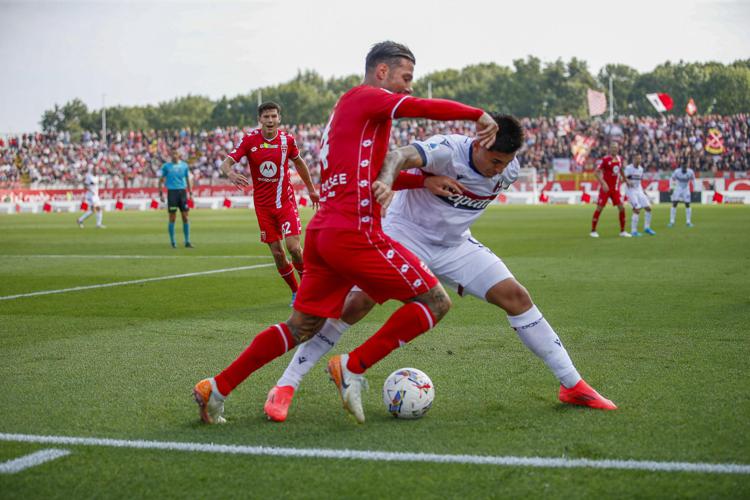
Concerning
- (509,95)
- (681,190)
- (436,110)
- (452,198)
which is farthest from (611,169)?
(509,95)

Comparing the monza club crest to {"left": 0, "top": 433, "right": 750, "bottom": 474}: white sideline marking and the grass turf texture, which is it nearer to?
the grass turf texture

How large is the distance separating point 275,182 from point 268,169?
0.73 feet

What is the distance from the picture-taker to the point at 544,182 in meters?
49.8

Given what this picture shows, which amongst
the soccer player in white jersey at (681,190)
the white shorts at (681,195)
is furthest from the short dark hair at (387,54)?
the white shorts at (681,195)

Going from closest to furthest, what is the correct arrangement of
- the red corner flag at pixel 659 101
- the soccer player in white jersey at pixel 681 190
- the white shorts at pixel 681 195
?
the soccer player in white jersey at pixel 681 190 → the white shorts at pixel 681 195 → the red corner flag at pixel 659 101

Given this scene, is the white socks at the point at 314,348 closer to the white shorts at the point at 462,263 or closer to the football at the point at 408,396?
the football at the point at 408,396

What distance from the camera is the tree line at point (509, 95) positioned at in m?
104

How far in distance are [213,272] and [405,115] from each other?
400 inches

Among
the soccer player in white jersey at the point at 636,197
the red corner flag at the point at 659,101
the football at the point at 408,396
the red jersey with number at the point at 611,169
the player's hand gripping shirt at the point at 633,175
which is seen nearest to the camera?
the football at the point at 408,396

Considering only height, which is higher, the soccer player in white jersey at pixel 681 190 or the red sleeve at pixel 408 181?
the red sleeve at pixel 408 181

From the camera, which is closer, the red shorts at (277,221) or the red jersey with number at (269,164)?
the red shorts at (277,221)

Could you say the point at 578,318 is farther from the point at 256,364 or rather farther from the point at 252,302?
the point at 256,364

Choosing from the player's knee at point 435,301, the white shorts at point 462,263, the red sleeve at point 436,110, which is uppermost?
the red sleeve at point 436,110

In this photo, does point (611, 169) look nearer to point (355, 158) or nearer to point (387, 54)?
point (387, 54)
